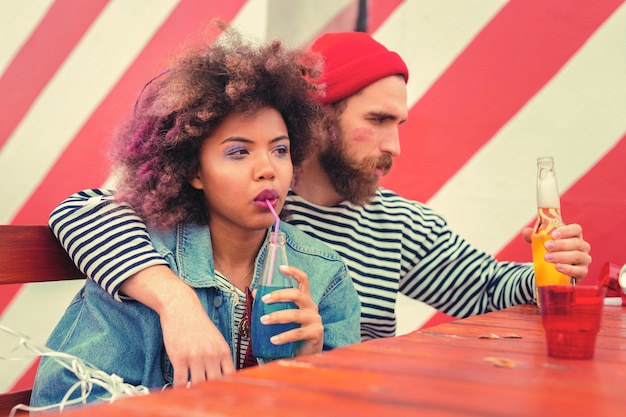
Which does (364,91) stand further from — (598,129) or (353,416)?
(353,416)

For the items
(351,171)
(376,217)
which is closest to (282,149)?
(351,171)

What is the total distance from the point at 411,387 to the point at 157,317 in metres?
0.72

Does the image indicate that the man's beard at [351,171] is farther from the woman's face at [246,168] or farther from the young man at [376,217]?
the woman's face at [246,168]

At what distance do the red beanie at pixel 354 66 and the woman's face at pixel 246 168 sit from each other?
49 cm

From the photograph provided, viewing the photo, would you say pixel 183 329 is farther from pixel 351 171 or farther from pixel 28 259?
pixel 351 171

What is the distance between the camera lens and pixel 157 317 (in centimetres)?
122

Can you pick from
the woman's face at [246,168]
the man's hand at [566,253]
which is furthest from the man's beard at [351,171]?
the man's hand at [566,253]

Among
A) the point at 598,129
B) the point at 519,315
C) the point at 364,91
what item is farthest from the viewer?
the point at 598,129

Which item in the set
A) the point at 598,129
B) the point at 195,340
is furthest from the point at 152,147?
the point at 598,129

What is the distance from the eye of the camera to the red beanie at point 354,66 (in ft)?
5.99

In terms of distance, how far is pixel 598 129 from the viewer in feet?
6.72

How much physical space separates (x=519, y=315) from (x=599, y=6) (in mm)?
1165

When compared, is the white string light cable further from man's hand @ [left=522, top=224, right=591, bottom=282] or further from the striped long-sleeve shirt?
man's hand @ [left=522, top=224, right=591, bottom=282]

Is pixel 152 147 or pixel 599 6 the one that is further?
pixel 599 6
